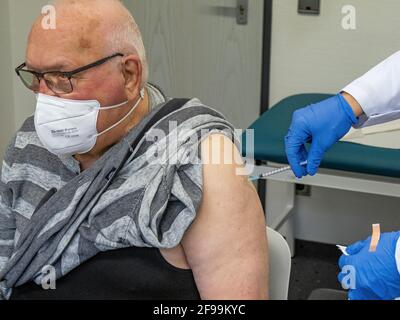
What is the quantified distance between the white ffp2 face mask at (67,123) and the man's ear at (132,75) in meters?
0.02

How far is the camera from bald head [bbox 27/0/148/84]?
4.73 ft

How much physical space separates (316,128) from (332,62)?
117 centimetres

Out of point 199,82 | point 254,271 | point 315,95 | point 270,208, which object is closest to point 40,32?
point 254,271

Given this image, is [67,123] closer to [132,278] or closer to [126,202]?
[126,202]

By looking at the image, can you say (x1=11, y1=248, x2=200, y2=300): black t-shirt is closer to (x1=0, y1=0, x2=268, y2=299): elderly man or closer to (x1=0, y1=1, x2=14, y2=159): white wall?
(x1=0, y1=0, x2=268, y2=299): elderly man

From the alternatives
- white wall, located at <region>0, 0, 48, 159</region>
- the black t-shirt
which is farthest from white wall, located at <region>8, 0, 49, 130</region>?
the black t-shirt

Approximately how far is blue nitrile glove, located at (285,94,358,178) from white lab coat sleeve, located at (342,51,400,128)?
4 cm

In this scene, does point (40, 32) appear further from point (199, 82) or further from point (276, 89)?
point (276, 89)

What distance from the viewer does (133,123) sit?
1575 millimetres

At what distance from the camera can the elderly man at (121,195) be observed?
1422 mm

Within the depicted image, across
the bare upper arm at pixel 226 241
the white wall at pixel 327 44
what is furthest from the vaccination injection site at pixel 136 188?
the white wall at pixel 327 44

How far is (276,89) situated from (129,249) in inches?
67.1

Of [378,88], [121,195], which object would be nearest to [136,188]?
[121,195]

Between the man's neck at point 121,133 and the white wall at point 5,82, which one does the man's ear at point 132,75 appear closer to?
the man's neck at point 121,133
